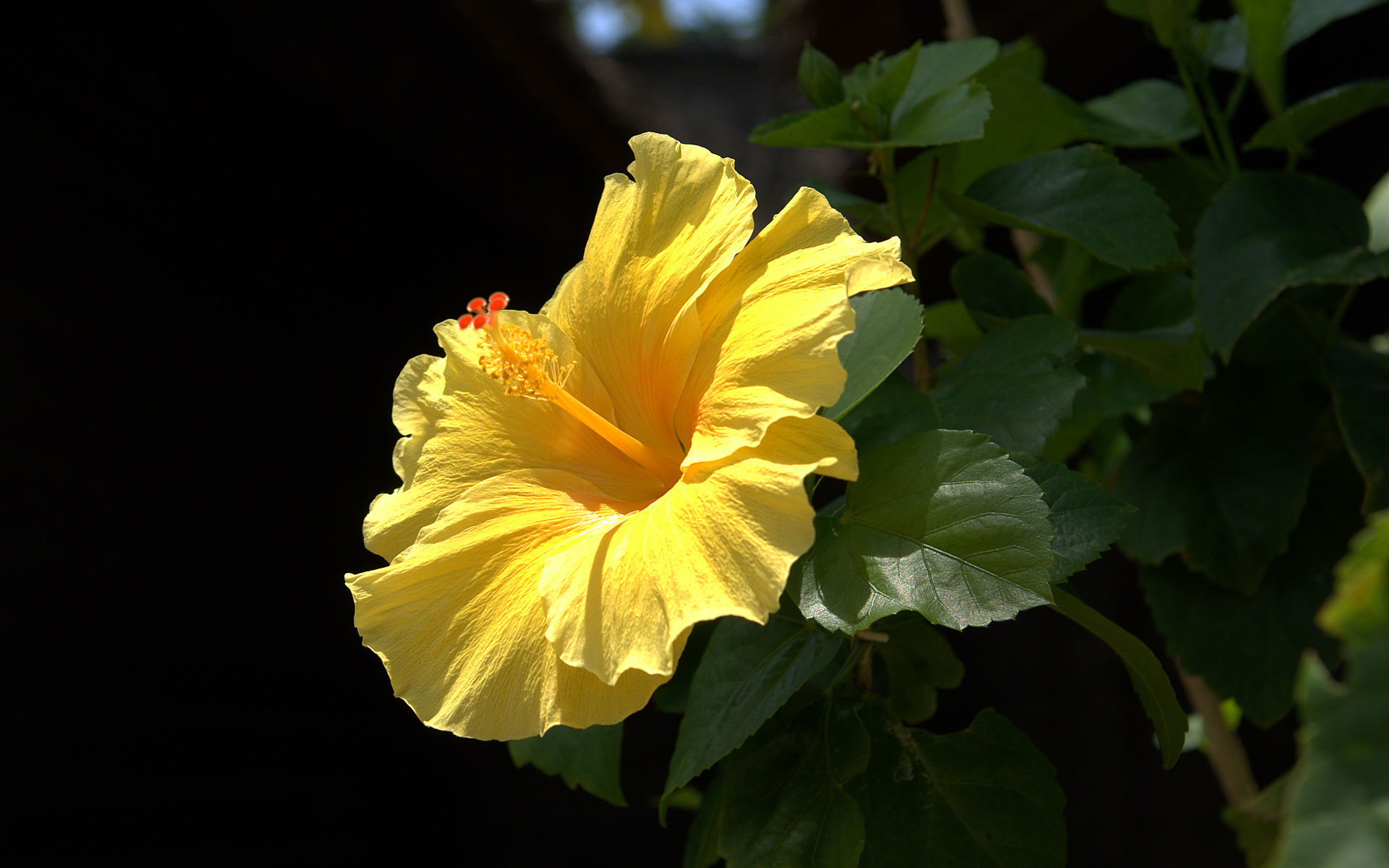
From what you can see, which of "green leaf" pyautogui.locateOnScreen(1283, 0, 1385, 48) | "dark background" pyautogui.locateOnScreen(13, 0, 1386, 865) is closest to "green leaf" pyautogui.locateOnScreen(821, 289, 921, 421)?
"green leaf" pyautogui.locateOnScreen(1283, 0, 1385, 48)

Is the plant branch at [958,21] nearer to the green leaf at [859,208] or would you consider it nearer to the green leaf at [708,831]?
the green leaf at [859,208]

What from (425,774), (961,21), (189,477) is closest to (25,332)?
(189,477)

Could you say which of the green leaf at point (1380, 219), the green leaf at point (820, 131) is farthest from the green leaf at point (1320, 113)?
the green leaf at point (820, 131)

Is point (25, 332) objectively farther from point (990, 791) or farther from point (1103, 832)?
point (1103, 832)

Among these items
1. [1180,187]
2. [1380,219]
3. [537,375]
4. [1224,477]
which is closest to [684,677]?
[537,375]

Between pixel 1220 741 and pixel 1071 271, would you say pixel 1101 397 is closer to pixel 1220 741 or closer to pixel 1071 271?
pixel 1071 271
